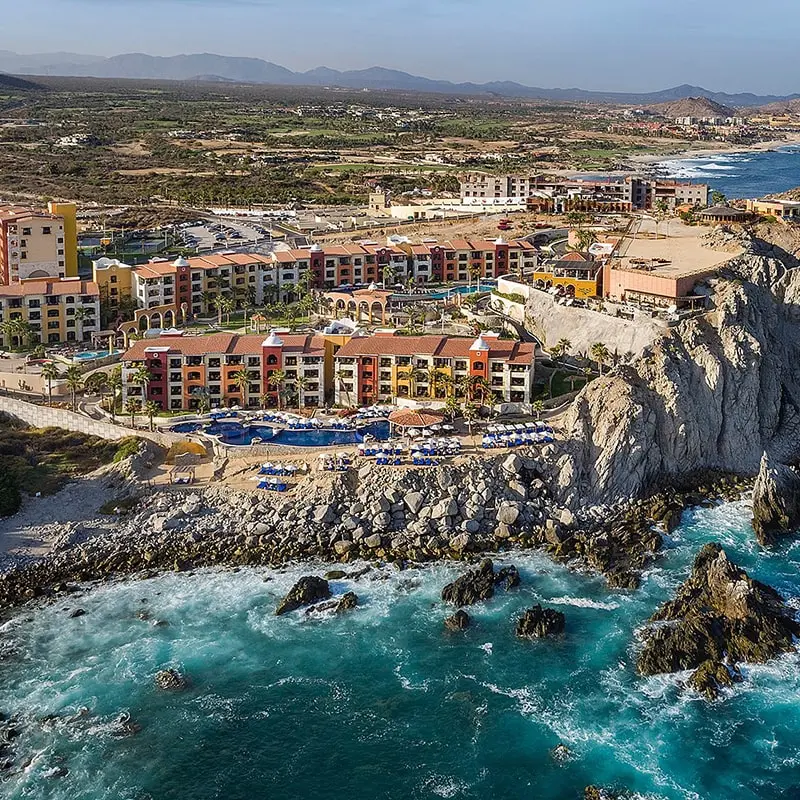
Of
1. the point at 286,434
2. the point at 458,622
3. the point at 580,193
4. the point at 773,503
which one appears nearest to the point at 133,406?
the point at 286,434

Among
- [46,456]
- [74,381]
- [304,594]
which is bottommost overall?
[304,594]

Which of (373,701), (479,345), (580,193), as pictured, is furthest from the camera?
(580,193)

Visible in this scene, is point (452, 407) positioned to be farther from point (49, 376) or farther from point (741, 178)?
point (741, 178)

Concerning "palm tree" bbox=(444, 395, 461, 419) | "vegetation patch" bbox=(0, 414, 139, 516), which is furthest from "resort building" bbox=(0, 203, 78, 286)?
"palm tree" bbox=(444, 395, 461, 419)

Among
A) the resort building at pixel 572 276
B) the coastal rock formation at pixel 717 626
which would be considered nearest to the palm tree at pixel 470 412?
the coastal rock formation at pixel 717 626

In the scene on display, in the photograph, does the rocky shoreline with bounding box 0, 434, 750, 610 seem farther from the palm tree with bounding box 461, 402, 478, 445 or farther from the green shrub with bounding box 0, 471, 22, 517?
the palm tree with bounding box 461, 402, 478, 445

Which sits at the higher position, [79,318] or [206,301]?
[206,301]

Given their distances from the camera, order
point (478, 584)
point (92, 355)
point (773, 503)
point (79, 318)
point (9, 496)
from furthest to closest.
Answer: point (79, 318) < point (92, 355) < point (773, 503) < point (9, 496) < point (478, 584)

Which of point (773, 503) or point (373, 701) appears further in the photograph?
point (773, 503)
